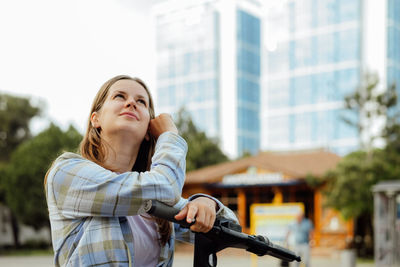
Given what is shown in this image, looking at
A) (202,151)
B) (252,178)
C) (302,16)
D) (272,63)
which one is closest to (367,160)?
(252,178)

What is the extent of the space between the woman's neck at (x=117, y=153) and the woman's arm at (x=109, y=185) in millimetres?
130

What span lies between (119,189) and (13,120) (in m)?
35.8

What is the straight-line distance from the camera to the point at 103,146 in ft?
5.98

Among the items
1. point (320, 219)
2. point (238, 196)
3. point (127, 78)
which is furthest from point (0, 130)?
point (127, 78)

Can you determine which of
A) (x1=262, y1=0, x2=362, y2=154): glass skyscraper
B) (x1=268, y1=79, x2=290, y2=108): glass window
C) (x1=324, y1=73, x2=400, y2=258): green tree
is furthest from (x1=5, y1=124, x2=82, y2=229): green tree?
(x1=268, y1=79, x2=290, y2=108): glass window

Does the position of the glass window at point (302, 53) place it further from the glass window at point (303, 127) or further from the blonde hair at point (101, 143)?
the blonde hair at point (101, 143)

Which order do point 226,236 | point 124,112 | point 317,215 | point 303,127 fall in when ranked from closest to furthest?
point 226,236, point 124,112, point 317,215, point 303,127

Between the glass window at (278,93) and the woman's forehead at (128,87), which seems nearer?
the woman's forehead at (128,87)

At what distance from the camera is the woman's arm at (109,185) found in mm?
1584

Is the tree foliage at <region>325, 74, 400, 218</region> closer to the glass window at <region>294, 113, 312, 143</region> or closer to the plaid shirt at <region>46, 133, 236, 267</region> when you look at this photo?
the plaid shirt at <region>46, 133, 236, 267</region>

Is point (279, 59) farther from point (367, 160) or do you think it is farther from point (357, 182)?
point (357, 182)

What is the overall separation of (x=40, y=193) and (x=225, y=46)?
6185 cm

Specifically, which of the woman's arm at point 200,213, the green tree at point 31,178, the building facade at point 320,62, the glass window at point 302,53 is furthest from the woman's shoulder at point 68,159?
the glass window at point 302,53

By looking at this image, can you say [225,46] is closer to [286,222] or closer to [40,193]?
[40,193]
